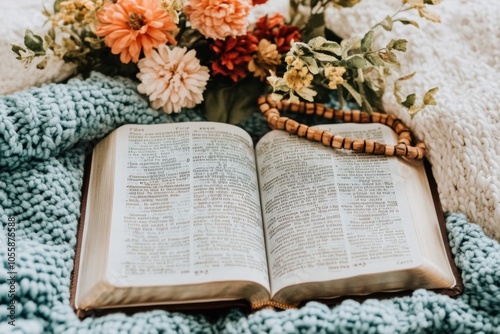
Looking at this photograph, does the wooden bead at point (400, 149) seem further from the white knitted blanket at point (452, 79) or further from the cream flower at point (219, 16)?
the cream flower at point (219, 16)

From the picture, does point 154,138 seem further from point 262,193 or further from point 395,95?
point 395,95

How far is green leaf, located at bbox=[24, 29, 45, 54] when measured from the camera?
2.60 ft

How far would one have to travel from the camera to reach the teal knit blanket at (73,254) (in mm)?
661

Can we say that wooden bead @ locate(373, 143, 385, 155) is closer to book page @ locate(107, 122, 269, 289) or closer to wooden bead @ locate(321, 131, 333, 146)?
wooden bead @ locate(321, 131, 333, 146)

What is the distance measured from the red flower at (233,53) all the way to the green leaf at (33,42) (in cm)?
24

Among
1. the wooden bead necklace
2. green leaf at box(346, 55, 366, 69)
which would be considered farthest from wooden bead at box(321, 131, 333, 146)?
green leaf at box(346, 55, 366, 69)

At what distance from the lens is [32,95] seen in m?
0.79

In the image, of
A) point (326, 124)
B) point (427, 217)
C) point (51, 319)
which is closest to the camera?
point (51, 319)

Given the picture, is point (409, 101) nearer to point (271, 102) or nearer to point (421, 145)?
point (421, 145)

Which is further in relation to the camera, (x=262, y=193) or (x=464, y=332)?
(x=262, y=193)

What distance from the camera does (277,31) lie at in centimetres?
90

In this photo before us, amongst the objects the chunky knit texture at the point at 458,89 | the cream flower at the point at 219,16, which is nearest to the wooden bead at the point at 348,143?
the chunky knit texture at the point at 458,89

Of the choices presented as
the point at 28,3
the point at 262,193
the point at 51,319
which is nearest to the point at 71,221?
the point at 51,319

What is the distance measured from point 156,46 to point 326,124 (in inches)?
10.8
